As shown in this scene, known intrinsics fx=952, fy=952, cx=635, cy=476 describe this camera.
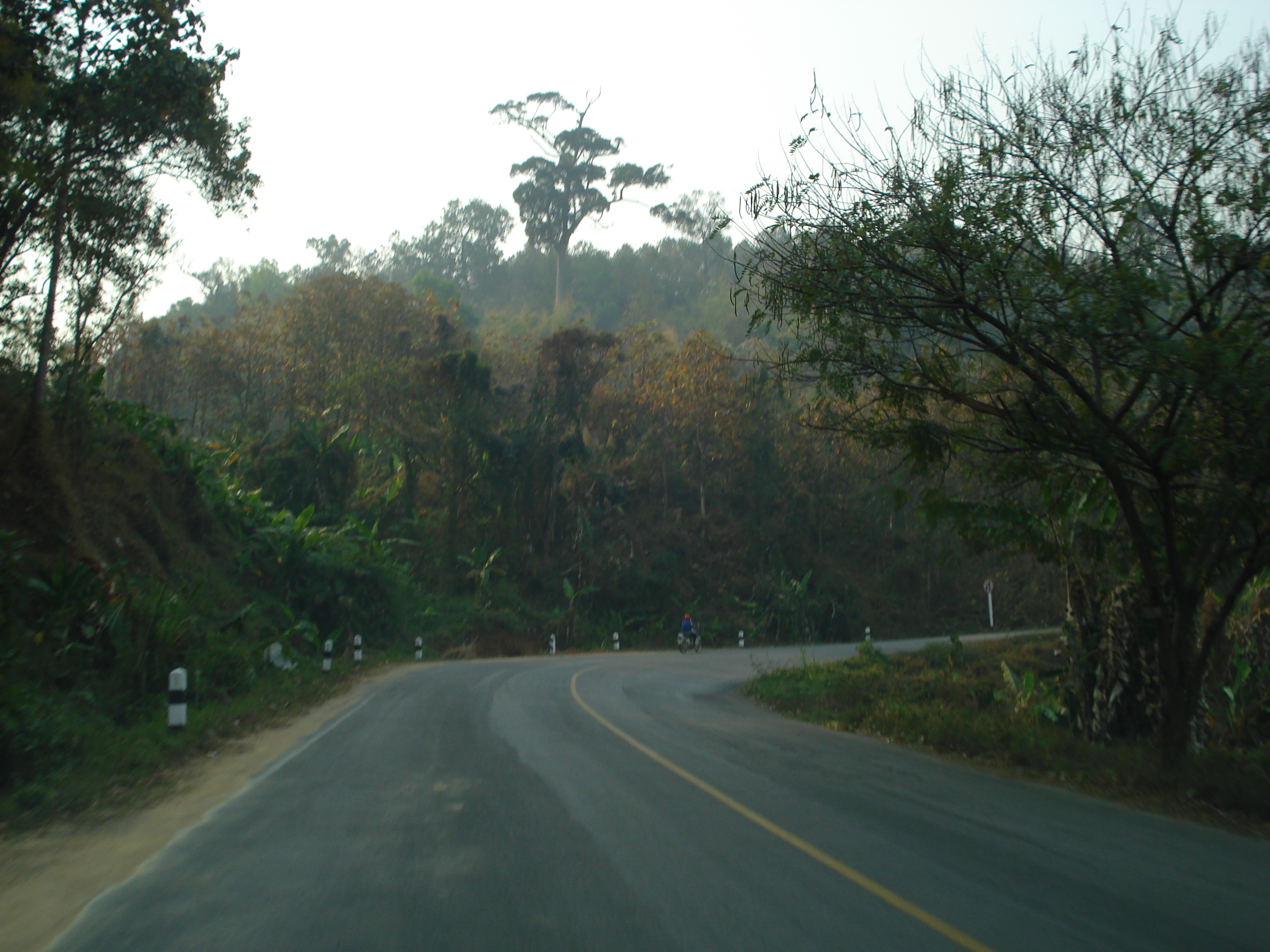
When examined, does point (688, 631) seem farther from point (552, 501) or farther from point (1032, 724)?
point (1032, 724)

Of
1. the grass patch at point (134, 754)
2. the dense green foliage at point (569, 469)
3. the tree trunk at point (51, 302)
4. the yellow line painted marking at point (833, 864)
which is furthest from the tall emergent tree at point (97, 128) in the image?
the dense green foliage at point (569, 469)

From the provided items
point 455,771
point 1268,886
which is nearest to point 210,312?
point 455,771

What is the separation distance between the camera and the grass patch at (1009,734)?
28.0 feet

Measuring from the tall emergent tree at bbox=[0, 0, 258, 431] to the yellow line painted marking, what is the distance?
433 inches

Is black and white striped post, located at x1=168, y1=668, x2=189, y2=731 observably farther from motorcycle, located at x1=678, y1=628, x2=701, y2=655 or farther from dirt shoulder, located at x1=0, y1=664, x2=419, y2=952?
motorcycle, located at x1=678, y1=628, x2=701, y2=655

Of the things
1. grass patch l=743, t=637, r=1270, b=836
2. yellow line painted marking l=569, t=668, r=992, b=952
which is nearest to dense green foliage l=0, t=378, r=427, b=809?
yellow line painted marking l=569, t=668, r=992, b=952

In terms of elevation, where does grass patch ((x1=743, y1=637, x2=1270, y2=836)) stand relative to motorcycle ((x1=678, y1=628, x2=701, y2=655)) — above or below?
above

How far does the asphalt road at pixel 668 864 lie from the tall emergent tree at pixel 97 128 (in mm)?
9785

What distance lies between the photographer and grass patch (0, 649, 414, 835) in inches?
313

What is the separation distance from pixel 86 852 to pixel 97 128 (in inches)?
510

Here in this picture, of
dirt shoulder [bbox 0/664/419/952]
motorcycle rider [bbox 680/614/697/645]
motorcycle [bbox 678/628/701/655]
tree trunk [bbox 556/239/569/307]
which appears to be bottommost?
motorcycle [bbox 678/628/701/655]

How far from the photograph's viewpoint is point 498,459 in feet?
Answer: 135

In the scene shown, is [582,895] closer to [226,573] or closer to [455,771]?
[455,771]

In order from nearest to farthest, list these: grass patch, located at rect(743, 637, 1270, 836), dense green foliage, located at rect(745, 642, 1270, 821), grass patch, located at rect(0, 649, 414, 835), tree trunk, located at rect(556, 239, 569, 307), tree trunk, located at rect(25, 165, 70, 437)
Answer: grass patch, located at rect(0, 649, 414, 835) → grass patch, located at rect(743, 637, 1270, 836) → dense green foliage, located at rect(745, 642, 1270, 821) → tree trunk, located at rect(25, 165, 70, 437) → tree trunk, located at rect(556, 239, 569, 307)
